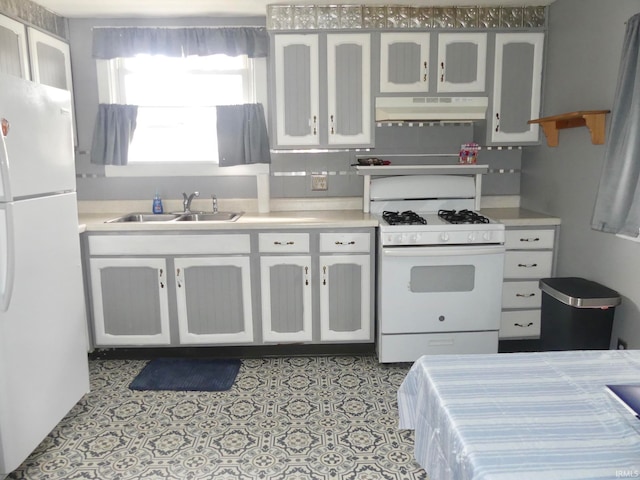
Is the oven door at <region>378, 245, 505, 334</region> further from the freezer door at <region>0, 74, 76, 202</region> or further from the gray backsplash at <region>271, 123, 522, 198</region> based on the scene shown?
the freezer door at <region>0, 74, 76, 202</region>

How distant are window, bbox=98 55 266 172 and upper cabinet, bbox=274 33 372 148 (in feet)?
1.25

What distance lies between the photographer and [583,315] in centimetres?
267

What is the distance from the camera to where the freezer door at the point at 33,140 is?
195cm

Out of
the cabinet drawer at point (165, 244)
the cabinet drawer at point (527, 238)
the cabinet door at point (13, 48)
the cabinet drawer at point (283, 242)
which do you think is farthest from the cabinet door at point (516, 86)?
the cabinet door at point (13, 48)

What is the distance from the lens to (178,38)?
3.52 m

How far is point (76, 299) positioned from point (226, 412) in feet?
3.19

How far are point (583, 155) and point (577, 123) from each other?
19cm

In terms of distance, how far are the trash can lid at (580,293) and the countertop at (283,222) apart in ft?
1.57

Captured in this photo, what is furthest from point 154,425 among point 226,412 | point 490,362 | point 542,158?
point 542,158

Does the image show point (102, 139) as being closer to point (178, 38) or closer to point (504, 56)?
point (178, 38)

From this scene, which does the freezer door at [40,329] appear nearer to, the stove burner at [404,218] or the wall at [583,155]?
the stove burner at [404,218]

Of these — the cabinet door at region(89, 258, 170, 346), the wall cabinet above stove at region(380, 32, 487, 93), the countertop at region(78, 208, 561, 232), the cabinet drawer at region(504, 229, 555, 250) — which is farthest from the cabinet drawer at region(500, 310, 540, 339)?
A: the cabinet door at region(89, 258, 170, 346)

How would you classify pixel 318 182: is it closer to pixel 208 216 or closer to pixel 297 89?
pixel 297 89

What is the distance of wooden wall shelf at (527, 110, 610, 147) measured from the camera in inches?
106
